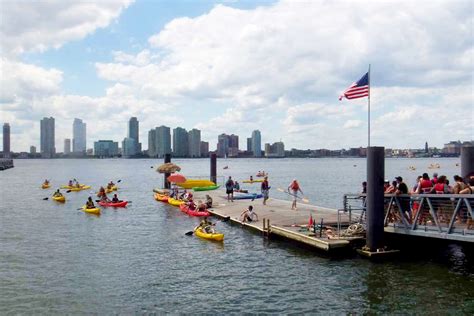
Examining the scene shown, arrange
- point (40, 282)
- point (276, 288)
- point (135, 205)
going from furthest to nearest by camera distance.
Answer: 1. point (135, 205)
2. point (40, 282)
3. point (276, 288)

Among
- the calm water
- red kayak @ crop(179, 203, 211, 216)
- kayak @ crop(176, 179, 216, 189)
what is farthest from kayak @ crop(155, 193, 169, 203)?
the calm water

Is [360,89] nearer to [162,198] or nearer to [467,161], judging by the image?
[467,161]

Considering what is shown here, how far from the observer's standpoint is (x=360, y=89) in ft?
79.6

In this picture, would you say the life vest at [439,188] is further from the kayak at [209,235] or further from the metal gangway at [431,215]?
the kayak at [209,235]

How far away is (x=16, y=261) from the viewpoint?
971 inches

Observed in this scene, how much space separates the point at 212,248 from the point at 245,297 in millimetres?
8494

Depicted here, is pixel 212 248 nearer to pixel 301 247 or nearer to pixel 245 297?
pixel 301 247

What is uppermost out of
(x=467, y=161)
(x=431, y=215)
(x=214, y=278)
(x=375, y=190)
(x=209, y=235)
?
(x=467, y=161)

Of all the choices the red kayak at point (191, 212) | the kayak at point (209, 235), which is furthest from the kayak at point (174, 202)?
the kayak at point (209, 235)

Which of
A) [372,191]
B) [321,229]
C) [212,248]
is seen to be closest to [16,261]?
[212,248]

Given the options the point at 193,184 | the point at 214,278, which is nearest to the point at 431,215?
the point at 214,278

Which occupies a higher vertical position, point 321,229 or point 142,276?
point 321,229

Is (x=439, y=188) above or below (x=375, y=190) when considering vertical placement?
above

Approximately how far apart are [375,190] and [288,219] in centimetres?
943
